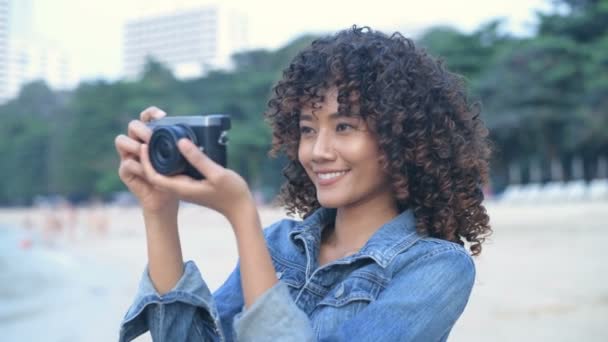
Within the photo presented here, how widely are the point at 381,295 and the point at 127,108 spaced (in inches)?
1971

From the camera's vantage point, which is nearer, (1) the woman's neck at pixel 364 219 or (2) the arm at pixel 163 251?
(2) the arm at pixel 163 251

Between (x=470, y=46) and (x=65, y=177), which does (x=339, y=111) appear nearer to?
(x=470, y=46)

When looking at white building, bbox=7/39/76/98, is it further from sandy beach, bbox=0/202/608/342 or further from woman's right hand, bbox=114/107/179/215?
woman's right hand, bbox=114/107/179/215

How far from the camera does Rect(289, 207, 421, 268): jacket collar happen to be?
56.4 inches

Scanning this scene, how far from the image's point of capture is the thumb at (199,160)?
→ 1157 mm

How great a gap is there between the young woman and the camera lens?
0.08 feet

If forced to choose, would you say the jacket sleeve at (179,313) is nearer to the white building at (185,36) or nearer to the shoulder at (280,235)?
the shoulder at (280,235)

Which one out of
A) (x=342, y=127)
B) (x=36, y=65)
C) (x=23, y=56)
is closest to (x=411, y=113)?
(x=342, y=127)

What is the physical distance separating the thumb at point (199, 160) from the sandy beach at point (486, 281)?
939 millimetres

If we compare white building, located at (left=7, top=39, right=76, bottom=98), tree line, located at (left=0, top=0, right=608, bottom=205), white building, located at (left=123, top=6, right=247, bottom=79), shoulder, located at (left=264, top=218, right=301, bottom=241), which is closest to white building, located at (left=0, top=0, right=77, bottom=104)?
white building, located at (left=7, top=39, right=76, bottom=98)

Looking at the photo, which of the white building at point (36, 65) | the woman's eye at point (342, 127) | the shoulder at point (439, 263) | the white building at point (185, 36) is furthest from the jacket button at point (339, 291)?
the white building at point (185, 36)

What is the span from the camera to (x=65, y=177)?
53.8 m

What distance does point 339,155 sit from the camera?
150cm

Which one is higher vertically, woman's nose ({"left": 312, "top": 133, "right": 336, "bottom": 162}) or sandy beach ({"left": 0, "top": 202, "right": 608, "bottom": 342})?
woman's nose ({"left": 312, "top": 133, "right": 336, "bottom": 162})
